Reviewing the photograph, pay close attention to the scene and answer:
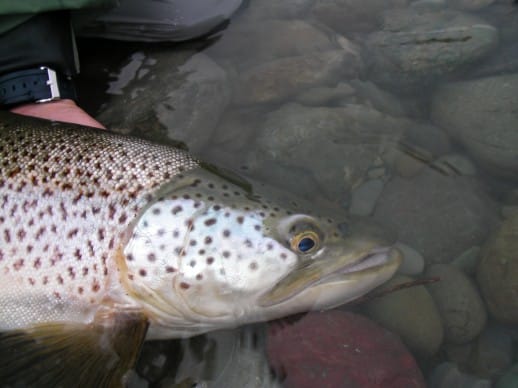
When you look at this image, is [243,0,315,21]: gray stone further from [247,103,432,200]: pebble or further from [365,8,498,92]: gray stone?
[247,103,432,200]: pebble

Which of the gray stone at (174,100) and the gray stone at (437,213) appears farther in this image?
the gray stone at (174,100)

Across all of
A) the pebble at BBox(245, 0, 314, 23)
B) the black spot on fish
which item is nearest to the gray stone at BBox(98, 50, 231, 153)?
the pebble at BBox(245, 0, 314, 23)

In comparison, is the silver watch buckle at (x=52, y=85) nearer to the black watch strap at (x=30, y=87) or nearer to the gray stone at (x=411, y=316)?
the black watch strap at (x=30, y=87)

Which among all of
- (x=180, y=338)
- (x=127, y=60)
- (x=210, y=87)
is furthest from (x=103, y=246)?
(x=127, y=60)

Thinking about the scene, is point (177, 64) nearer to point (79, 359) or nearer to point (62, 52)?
point (62, 52)

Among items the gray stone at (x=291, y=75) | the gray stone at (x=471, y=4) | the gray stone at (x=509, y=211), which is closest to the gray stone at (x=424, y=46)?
the gray stone at (x=471, y=4)

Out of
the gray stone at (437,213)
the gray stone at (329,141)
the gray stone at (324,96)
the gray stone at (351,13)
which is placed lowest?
the gray stone at (437,213)

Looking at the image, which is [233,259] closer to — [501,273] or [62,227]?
[62,227]
